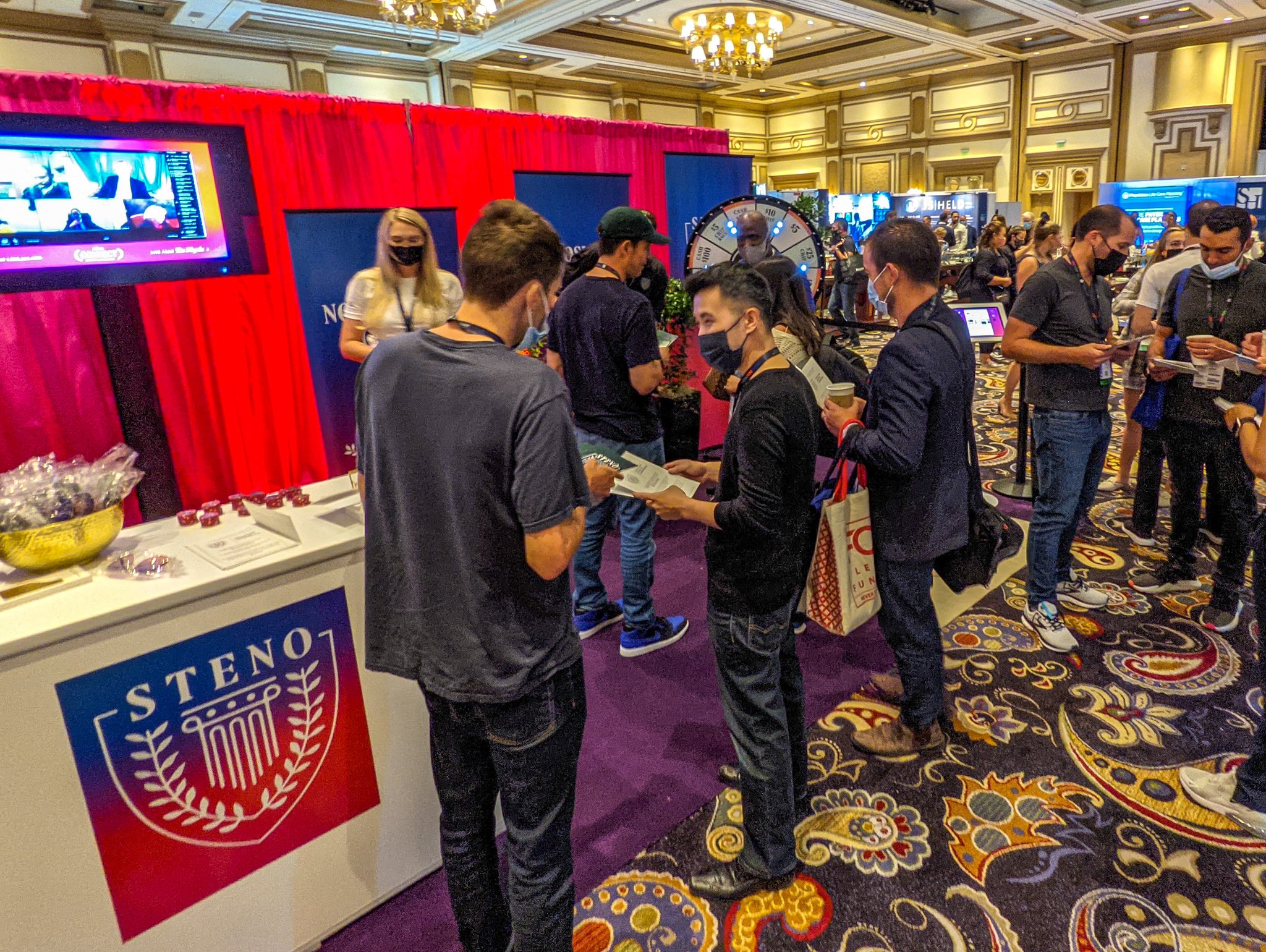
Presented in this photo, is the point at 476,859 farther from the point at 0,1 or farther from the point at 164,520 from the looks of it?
the point at 0,1

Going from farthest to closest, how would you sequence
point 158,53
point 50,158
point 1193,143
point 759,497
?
point 1193,143, point 158,53, point 50,158, point 759,497

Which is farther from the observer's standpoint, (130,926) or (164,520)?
(164,520)

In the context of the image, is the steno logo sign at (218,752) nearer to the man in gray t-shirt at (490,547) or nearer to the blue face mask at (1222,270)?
the man in gray t-shirt at (490,547)

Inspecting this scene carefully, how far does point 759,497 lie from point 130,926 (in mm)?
1429

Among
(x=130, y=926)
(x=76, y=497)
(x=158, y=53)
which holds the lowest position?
(x=130, y=926)

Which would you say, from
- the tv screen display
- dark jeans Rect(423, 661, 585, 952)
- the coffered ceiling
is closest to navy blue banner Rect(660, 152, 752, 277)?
the tv screen display

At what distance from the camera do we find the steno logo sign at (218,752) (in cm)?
140

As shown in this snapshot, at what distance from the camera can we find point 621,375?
2.63 m

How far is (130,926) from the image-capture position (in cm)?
145

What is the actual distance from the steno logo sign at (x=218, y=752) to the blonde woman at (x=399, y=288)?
1.56 m

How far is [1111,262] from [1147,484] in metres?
1.41

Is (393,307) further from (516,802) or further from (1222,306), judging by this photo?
Result: (1222,306)

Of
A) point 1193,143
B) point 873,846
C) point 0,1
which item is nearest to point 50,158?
point 873,846

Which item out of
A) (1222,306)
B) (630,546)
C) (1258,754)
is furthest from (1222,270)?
(630,546)
